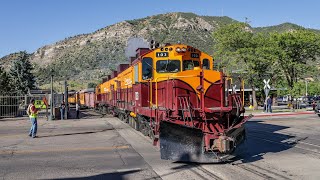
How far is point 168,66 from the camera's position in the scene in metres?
14.1

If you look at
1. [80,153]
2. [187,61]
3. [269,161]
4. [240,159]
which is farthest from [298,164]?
[80,153]

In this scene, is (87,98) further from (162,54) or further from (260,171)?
(260,171)

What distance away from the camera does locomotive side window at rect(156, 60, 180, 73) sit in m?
14.0

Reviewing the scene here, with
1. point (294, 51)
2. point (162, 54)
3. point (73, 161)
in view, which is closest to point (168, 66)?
point (162, 54)

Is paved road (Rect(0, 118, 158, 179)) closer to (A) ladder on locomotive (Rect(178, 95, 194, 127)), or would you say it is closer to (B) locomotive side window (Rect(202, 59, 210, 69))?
(A) ladder on locomotive (Rect(178, 95, 194, 127))

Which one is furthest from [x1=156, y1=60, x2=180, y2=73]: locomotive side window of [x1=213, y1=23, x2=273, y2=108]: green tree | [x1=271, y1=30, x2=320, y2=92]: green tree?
[x1=271, y1=30, x2=320, y2=92]: green tree

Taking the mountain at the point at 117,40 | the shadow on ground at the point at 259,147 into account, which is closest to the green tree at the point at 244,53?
the shadow on ground at the point at 259,147

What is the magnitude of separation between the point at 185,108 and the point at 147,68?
4163 mm

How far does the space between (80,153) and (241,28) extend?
133ft

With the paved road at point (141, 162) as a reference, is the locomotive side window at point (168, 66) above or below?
above

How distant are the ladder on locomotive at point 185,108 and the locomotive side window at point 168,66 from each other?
2852 mm

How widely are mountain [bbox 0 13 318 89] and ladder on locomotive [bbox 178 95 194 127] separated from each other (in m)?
111

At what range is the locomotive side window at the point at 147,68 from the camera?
1451 cm

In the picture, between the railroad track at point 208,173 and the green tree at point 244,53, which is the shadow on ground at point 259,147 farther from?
the green tree at point 244,53
